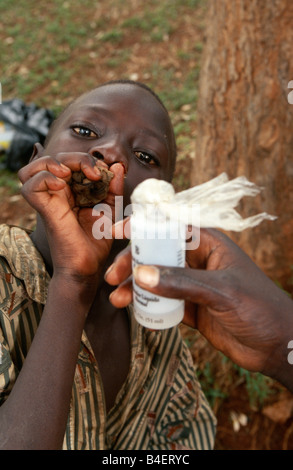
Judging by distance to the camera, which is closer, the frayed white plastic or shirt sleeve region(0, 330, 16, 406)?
the frayed white plastic

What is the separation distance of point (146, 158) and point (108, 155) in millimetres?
261

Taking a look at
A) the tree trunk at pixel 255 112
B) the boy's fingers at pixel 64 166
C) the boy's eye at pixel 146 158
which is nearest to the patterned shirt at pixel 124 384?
the boy's fingers at pixel 64 166

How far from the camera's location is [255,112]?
8.78 ft

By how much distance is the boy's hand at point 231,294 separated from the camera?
1136mm

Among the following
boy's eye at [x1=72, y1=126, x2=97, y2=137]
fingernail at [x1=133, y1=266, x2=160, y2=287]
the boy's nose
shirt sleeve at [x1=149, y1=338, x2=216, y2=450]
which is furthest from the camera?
shirt sleeve at [x1=149, y1=338, x2=216, y2=450]

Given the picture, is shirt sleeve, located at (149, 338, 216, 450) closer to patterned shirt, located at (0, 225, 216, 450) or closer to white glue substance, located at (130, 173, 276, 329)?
patterned shirt, located at (0, 225, 216, 450)

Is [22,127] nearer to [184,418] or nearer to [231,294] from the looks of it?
[184,418]

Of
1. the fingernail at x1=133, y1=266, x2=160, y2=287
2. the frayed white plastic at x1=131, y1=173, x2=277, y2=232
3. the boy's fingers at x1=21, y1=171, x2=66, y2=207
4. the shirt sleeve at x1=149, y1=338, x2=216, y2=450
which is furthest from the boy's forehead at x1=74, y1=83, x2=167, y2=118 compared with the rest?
the shirt sleeve at x1=149, y1=338, x2=216, y2=450

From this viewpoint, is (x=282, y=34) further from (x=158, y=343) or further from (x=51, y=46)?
(x=51, y=46)

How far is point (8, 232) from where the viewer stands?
1789 mm

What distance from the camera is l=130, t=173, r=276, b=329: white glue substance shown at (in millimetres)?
1171

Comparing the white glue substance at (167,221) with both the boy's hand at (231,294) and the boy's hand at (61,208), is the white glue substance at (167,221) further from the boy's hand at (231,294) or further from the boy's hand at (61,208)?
the boy's hand at (61,208)

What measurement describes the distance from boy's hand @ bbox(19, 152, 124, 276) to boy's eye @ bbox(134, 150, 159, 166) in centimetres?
47

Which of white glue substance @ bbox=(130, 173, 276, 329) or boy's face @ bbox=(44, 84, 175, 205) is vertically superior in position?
boy's face @ bbox=(44, 84, 175, 205)
